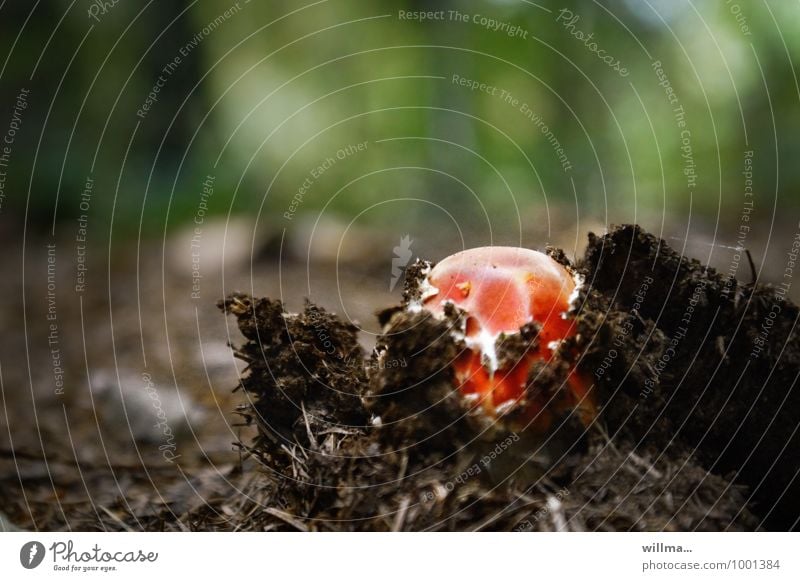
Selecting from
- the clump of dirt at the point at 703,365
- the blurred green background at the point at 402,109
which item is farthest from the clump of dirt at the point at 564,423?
the blurred green background at the point at 402,109

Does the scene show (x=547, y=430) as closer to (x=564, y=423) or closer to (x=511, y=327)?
(x=564, y=423)

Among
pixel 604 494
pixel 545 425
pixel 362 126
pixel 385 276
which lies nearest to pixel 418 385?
pixel 545 425

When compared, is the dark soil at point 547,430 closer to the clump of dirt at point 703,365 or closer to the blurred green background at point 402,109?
the clump of dirt at point 703,365

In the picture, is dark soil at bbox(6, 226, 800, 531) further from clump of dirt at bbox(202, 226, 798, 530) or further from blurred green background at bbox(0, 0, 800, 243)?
blurred green background at bbox(0, 0, 800, 243)

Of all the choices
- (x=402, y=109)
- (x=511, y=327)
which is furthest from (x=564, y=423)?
(x=402, y=109)

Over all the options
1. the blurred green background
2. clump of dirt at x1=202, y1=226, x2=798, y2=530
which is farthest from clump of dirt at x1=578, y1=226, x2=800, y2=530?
the blurred green background

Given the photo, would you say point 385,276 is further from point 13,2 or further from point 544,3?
point 13,2
